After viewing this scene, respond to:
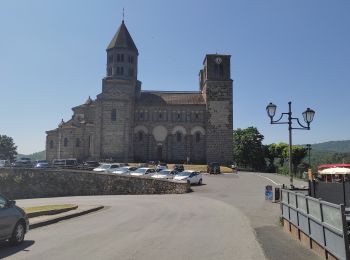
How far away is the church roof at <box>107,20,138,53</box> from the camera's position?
76500 mm

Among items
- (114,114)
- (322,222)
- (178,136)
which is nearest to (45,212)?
(322,222)

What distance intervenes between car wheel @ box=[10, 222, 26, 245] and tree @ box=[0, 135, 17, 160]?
10678 centimetres

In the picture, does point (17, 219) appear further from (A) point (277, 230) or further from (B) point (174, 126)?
(B) point (174, 126)

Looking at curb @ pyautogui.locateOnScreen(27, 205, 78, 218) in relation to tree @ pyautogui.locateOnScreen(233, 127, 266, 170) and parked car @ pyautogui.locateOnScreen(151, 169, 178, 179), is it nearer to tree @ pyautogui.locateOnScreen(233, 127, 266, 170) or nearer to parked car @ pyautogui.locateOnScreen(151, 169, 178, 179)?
parked car @ pyautogui.locateOnScreen(151, 169, 178, 179)

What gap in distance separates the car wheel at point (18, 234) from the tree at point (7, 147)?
106776 millimetres

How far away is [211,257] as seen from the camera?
10.4 metres

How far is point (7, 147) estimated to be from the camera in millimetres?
115562

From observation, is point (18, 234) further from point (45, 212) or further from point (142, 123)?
point (142, 123)

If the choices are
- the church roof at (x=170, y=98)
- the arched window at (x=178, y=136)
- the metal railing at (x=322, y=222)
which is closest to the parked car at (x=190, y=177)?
the metal railing at (x=322, y=222)

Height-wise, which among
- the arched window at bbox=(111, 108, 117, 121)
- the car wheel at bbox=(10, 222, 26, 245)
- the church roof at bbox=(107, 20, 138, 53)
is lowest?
the car wheel at bbox=(10, 222, 26, 245)

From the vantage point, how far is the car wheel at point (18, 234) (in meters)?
11.7

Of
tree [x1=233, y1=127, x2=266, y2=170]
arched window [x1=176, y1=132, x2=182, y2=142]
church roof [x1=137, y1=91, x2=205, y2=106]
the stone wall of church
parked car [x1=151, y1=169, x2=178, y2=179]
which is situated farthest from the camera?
tree [x1=233, y1=127, x2=266, y2=170]

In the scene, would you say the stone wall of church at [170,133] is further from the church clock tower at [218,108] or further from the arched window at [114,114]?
the arched window at [114,114]

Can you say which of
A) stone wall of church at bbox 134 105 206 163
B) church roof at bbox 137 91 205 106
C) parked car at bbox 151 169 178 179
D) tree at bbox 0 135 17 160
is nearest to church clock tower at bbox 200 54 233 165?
stone wall of church at bbox 134 105 206 163
